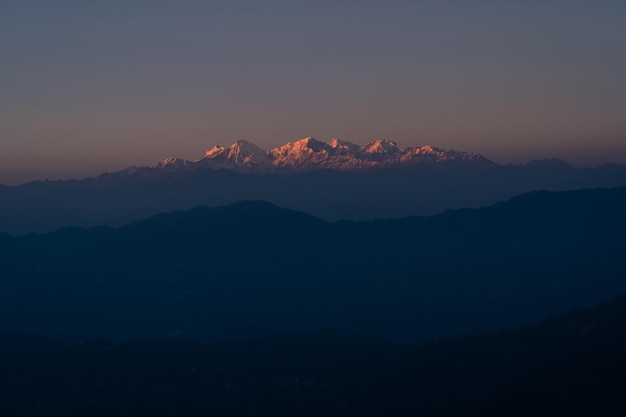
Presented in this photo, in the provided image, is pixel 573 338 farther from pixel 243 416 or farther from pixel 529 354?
pixel 243 416

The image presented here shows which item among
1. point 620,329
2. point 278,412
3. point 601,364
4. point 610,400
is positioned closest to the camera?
point 610,400

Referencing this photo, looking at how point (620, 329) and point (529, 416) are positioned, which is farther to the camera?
point (620, 329)

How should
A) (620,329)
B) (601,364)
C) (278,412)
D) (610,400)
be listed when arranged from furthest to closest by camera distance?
(278,412) < (620,329) < (601,364) < (610,400)

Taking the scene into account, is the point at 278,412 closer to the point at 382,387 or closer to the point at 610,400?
the point at 382,387

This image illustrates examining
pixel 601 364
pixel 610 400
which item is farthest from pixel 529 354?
pixel 610 400

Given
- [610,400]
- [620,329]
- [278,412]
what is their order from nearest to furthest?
[610,400]
[620,329]
[278,412]

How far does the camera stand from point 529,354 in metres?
197

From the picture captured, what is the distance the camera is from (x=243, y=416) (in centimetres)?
19725

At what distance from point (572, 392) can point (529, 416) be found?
829 cm

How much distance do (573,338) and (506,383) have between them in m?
32.7

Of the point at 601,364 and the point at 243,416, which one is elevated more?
the point at 601,364

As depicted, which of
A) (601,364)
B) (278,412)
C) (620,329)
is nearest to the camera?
(601,364)

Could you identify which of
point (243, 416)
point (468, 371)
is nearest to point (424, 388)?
point (468, 371)

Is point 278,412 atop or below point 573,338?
below
